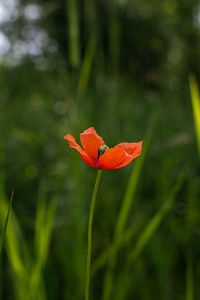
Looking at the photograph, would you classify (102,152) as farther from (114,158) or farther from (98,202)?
(98,202)

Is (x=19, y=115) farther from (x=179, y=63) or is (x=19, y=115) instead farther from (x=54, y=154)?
(x=179, y=63)

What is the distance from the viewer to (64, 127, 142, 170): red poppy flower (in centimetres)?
38

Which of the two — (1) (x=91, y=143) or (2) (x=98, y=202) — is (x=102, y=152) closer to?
(1) (x=91, y=143)

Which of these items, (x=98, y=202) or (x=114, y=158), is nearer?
(x=114, y=158)

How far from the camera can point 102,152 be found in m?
0.42

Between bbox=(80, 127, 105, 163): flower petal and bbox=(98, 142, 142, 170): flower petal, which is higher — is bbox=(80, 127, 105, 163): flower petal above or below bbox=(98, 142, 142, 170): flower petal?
above

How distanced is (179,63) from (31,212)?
6.50m

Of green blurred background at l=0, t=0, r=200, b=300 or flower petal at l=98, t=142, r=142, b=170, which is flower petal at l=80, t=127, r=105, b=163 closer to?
flower petal at l=98, t=142, r=142, b=170

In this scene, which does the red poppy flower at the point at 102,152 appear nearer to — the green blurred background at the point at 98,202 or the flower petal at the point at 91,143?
the flower petal at the point at 91,143

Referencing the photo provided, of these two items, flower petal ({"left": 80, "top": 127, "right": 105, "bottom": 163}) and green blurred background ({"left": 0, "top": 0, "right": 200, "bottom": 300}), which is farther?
green blurred background ({"left": 0, "top": 0, "right": 200, "bottom": 300})

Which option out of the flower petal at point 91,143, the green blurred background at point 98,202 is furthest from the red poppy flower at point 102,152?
the green blurred background at point 98,202

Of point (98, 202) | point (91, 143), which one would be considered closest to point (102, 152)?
point (91, 143)

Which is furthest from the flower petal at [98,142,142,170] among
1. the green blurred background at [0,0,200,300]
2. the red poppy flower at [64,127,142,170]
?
the green blurred background at [0,0,200,300]

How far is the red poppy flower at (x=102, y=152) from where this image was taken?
384mm
